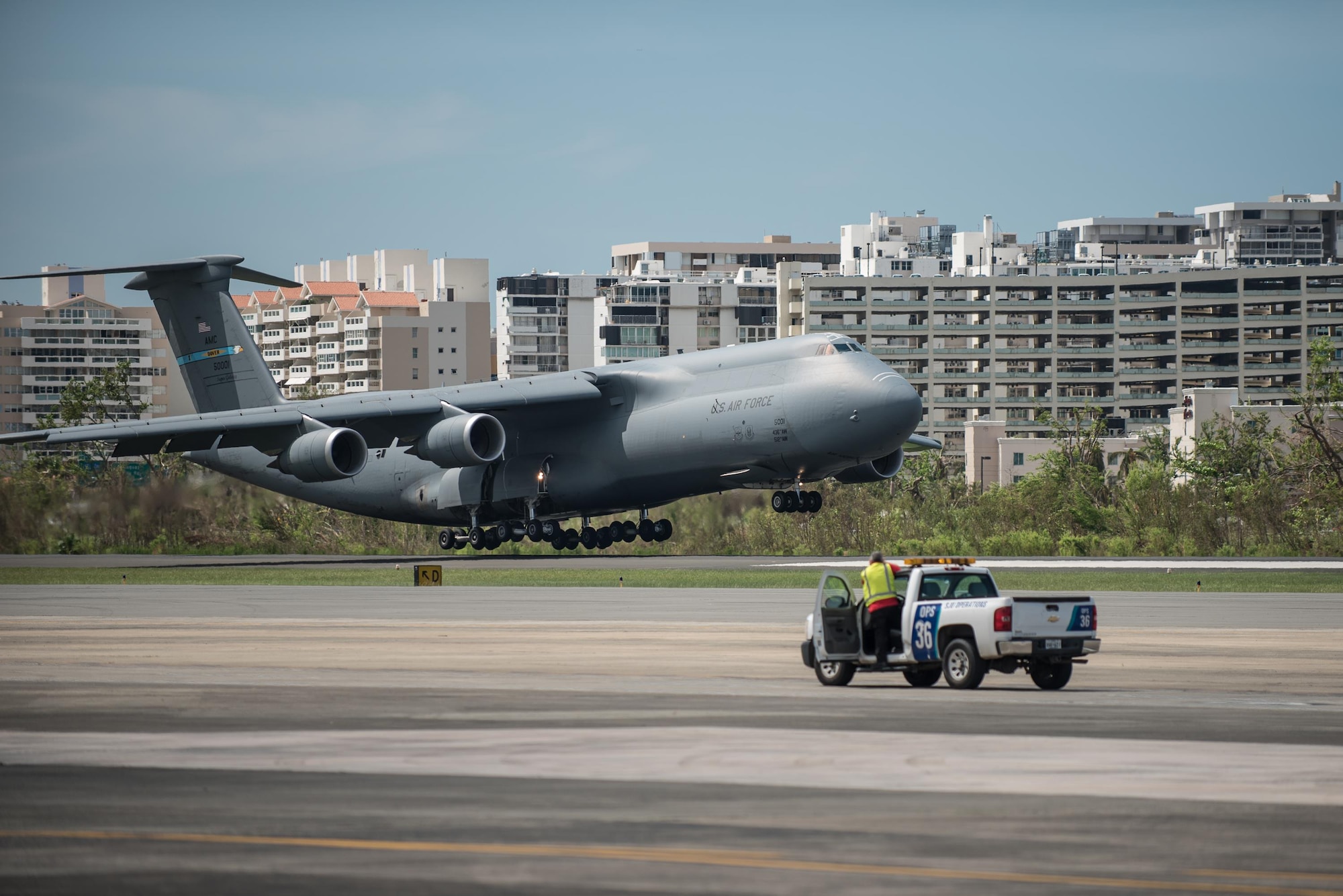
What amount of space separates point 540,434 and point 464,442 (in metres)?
4.54

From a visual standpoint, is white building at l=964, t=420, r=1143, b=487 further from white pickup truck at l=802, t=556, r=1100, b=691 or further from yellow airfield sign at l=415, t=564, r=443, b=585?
white pickup truck at l=802, t=556, r=1100, b=691

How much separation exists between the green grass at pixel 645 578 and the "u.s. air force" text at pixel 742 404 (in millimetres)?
4249

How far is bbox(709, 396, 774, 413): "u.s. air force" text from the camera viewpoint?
43281mm

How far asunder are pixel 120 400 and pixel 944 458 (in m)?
69.6

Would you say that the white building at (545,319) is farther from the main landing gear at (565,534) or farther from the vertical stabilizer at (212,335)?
the main landing gear at (565,534)

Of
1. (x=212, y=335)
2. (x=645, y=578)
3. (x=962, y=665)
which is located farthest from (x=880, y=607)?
(x=212, y=335)

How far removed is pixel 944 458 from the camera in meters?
140

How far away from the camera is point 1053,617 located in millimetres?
18891

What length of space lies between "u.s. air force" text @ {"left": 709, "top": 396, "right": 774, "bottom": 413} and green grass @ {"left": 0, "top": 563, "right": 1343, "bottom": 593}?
4.25 meters

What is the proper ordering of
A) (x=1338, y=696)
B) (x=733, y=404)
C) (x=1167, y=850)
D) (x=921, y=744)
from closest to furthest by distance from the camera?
(x=1167, y=850), (x=921, y=744), (x=1338, y=696), (x=733, y=404)

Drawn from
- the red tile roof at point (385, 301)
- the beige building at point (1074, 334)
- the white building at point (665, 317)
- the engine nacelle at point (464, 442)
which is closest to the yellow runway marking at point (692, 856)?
the engine nacelle at point (464, 442)

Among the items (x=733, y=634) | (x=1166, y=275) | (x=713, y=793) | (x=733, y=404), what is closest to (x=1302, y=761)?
(x=713, y=793)

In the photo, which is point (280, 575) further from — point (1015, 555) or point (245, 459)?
point (1015, 555)

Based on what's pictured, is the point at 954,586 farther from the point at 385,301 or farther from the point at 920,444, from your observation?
the point at 385,301
